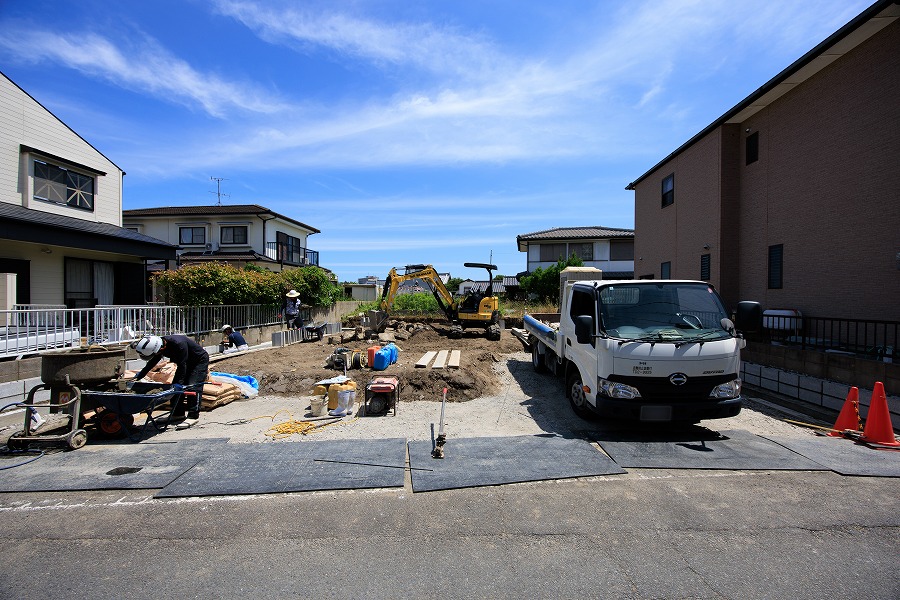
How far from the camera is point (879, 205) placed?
8961 millimetres

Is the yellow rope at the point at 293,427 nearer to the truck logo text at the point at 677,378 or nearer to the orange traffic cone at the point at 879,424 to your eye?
the truck logo text at the point at 677,378

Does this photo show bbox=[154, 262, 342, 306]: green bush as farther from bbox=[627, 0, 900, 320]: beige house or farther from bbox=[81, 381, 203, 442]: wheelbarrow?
bbox=[627, 0, 900, 320]: beige house

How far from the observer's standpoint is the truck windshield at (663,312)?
620 cm

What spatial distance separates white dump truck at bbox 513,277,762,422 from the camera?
19.0 feet

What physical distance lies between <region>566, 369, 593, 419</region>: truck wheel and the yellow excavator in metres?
9.36

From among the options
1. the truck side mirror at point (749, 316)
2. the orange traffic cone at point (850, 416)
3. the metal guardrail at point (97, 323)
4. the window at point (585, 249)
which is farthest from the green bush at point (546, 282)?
the truck side mirror at point (749, 316)

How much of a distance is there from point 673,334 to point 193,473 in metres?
6.12

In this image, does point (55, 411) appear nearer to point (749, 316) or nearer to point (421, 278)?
point (749, 316)

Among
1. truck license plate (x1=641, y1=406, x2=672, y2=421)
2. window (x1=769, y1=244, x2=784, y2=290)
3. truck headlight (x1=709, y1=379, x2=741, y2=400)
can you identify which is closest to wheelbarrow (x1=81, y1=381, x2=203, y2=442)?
truck license plate (x1=641, y1=406, x2=672, y2=421)

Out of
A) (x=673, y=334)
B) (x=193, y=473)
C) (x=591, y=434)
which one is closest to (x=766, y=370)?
(x=673, y=334)

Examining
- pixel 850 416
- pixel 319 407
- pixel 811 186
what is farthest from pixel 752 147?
pixel 319 407

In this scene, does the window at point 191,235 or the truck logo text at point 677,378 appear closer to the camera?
the truck logo text at point 677,378

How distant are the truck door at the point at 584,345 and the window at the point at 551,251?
28.3 metres

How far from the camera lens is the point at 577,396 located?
7051 millimetres
